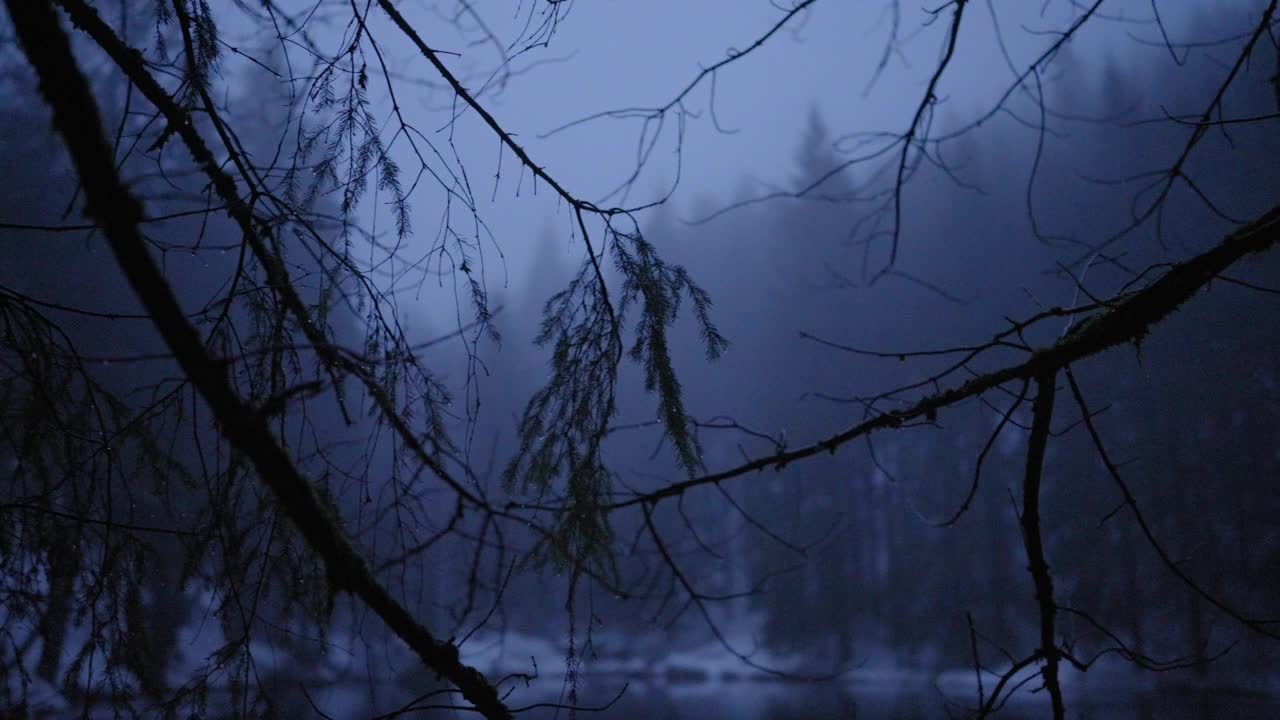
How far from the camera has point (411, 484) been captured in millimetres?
1499

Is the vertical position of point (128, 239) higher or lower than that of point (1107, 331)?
A: lower

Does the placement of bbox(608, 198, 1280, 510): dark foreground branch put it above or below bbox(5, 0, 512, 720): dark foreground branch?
above

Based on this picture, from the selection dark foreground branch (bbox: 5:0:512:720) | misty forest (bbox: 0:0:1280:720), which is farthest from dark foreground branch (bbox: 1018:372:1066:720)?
dark foreground branch (bbox: 5:0:512:720)

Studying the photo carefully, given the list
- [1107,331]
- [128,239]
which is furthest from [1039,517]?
[128,239]

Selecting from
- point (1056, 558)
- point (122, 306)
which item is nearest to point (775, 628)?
point (1056, 558)

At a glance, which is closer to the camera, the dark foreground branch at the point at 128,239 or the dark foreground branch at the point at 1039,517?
the dark foreground branch at the point at 128,239

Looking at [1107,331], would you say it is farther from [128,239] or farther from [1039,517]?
[128,239]

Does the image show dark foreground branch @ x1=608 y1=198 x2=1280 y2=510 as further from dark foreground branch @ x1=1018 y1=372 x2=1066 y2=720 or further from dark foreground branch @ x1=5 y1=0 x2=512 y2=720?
dark foreground branch @ x1=5 y1=0 x2=512 y2=720

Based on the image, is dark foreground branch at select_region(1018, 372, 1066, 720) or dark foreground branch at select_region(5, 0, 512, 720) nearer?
dark foreground branch at select_region(5, 0, 512, 720)

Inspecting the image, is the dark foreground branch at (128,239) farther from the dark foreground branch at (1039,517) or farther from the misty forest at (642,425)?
the dark foreground branch at (1039,517)

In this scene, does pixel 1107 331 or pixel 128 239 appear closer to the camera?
pixel 128 239

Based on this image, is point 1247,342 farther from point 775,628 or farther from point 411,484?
point 411,484

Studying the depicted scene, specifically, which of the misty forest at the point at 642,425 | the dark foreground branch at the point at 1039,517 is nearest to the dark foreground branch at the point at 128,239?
the misty forest at the point at 642,425

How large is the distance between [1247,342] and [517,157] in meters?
21.3
